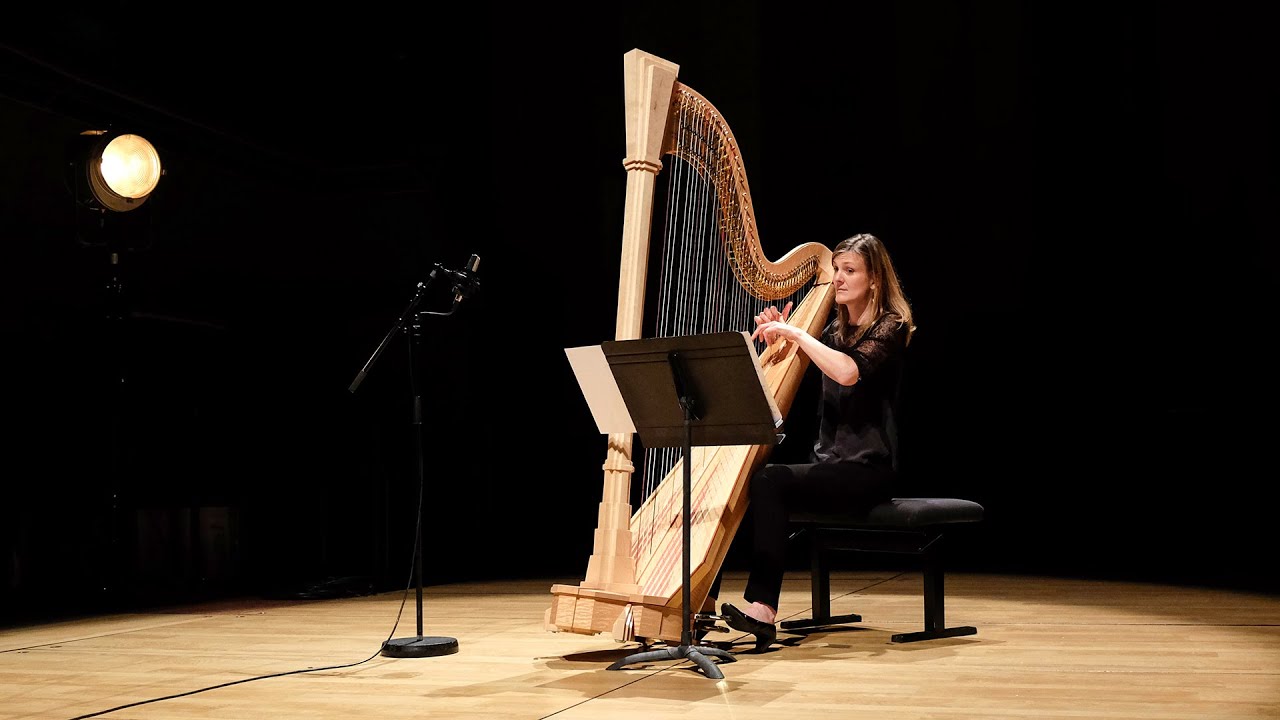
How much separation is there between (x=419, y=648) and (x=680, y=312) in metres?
1.20

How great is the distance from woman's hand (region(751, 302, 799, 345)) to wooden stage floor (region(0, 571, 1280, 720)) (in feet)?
2.73

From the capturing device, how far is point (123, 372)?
4.84m

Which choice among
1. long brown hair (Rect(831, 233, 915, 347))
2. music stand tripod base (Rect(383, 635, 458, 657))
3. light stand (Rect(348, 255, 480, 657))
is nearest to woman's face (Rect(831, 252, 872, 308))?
long brown hair (Rect(831, 233, 915, 347))

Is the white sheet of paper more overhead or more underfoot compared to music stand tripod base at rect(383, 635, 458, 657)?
more overhead

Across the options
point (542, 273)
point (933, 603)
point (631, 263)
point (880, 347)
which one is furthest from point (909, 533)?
point (542, 273)

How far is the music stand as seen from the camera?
8.91 feet

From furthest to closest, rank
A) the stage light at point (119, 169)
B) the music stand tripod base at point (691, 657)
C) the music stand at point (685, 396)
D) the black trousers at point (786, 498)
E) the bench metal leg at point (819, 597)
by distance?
the stage light at point (119, 169), the bench metal leg at point (819, 597), the black trousers at point (786, 498), the music stand tripod base at point (691, 657), the music stand at point (685, 396)

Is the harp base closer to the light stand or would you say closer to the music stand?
the music stand

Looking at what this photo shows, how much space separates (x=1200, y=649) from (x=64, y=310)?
4.40 metres

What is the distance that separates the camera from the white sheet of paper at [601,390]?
9.50 feet

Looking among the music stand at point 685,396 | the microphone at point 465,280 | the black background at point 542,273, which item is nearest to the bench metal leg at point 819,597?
the music stand at point 685,396

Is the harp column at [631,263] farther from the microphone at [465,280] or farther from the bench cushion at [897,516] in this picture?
the bench cushion at [897,516]

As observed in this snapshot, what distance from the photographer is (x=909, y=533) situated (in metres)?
3.54

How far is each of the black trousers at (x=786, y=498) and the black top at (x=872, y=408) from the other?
0.05 meters
